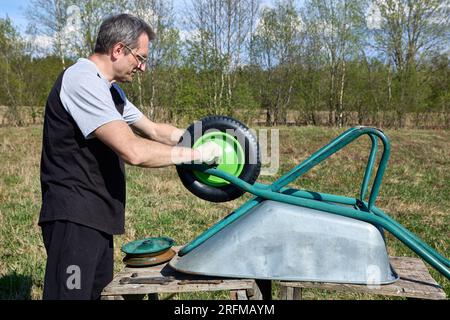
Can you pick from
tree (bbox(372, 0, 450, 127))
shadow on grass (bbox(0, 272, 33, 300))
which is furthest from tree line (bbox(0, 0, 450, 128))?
shadow on grass (bbox(0, 272, 33, 300))

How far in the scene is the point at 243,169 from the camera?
2.12m

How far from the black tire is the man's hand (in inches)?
3.7

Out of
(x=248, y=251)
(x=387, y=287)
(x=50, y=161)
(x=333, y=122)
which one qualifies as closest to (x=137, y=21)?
(x=50, y=161)

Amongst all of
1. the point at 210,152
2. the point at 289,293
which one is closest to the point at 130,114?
the point at 210,152

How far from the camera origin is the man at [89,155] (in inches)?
71.0

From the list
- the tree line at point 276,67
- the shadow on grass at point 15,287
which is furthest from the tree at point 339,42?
the shadow on grass at point 15,287

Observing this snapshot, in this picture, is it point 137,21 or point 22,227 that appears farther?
point 22,227

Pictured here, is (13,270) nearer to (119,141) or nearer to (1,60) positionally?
(119,141)

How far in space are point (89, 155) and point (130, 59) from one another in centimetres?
52

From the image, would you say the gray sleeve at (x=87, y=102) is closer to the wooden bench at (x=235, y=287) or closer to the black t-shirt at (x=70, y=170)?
the black t-shirt at (x=70, y=170)

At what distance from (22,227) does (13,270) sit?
1.27 m

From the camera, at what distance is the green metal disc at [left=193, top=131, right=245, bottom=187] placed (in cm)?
211

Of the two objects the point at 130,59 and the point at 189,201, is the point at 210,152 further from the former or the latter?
the point at 189,201

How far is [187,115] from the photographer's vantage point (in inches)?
648
